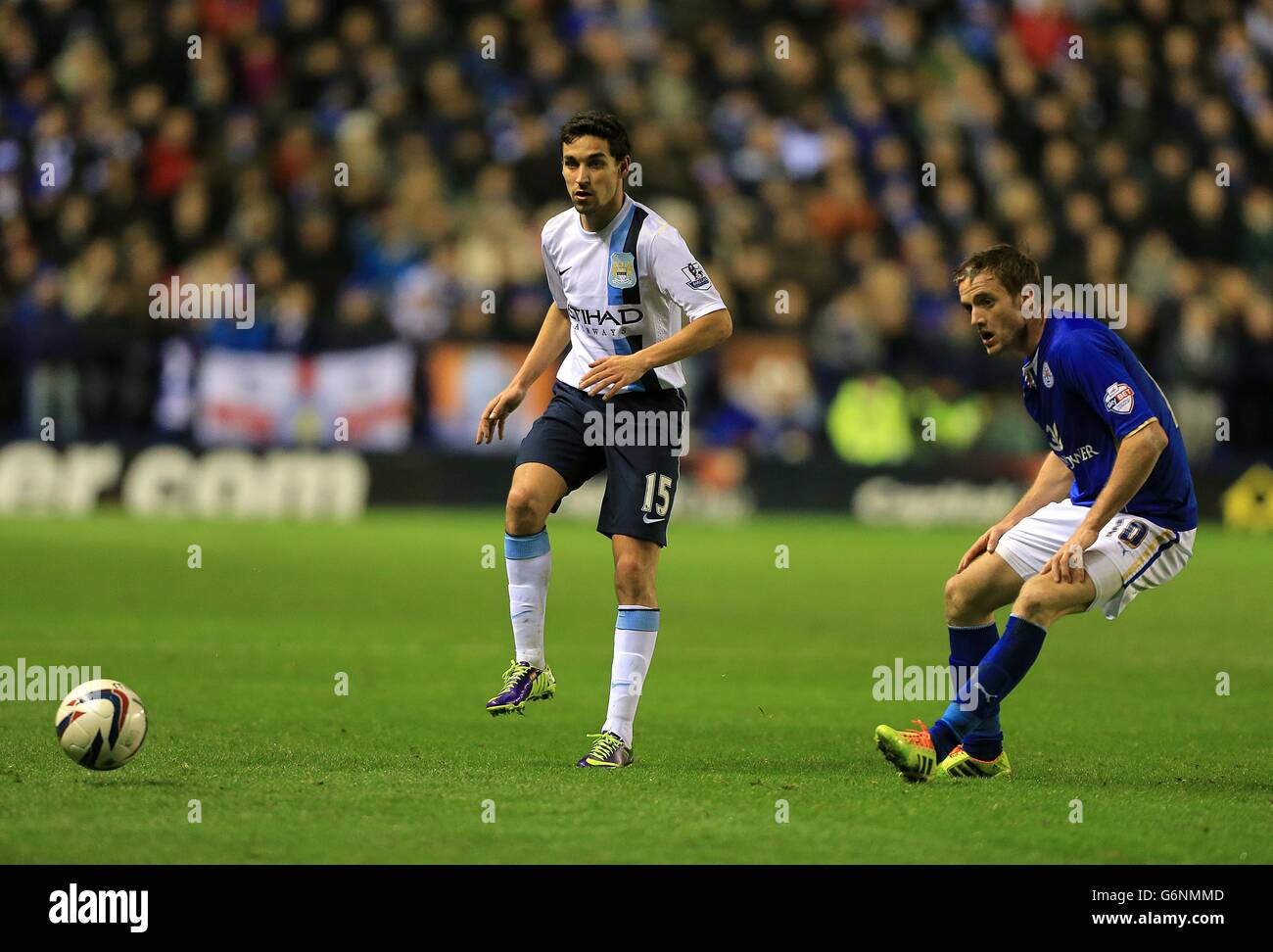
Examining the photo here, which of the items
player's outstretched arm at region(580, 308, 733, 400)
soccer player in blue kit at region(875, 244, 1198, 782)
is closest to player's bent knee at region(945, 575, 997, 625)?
soccer player in blue kit at region(875, 244, 1198, 782)

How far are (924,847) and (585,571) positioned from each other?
30.4 feet

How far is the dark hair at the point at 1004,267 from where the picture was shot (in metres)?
6.46

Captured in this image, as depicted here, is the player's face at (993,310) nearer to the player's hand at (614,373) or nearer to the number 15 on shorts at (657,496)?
the player's hand at (614,373)

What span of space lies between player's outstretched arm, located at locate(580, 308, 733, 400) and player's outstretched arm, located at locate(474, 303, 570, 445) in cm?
43

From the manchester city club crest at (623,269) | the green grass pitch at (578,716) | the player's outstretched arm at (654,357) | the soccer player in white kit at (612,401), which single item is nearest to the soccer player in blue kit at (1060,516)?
the green grass pitch at (578,716)

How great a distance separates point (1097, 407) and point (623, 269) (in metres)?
1.86

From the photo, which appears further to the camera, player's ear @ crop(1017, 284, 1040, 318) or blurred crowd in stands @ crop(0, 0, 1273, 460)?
blurred crowd in stands @ crop(0, 0, 1273, 460)

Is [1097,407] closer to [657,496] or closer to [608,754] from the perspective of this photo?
[657,496]

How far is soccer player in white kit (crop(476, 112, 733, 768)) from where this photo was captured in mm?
6895

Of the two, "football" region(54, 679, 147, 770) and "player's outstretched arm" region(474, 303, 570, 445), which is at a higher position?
"player's outstretched arm" region(474, 303, 570, 445)

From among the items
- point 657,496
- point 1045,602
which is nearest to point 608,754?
point 657,496

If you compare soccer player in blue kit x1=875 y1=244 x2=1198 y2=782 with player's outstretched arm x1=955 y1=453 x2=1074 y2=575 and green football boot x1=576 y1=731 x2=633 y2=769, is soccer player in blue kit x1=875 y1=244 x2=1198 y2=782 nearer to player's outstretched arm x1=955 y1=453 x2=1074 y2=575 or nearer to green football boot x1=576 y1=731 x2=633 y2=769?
player's outstretched arm x1=955 y1=453 x2=1074 y2=575

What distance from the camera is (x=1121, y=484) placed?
6.21 meters

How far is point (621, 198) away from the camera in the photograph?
7.21 m
